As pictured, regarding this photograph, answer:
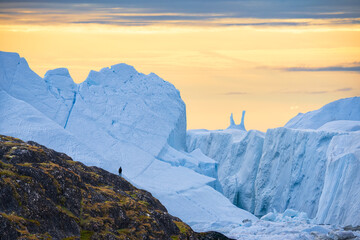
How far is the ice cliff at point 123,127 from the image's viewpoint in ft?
176

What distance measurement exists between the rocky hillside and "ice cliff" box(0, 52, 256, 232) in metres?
11.6

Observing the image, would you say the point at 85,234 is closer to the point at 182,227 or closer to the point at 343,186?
the point at 182,227

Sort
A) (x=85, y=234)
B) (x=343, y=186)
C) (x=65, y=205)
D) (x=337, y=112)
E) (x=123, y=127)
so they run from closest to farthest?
(x=85, y=234) → (x=65, y=205) → (x=343, y=186) → (x=123, y=127) → (x=337, y=112)

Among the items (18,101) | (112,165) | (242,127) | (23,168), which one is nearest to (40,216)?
(23,168)

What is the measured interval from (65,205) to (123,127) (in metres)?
31.7

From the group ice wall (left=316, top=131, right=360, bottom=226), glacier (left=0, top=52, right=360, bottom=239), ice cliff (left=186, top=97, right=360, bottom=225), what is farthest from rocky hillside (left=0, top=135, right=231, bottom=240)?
ice cliff (left=186, top=97, right=360, bottom=225)

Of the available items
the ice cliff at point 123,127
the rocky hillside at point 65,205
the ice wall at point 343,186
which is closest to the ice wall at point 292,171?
the ice wall at point 343,186

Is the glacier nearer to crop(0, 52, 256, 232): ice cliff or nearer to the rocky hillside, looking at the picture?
crop(0, 52, 256, 232): ice cliff

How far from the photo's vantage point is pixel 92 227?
3219 centimetres

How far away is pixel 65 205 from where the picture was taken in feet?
107

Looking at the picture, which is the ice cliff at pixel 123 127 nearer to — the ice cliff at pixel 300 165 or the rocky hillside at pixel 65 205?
the ice cliff at pixel 300 165

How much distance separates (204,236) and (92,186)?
780 cm

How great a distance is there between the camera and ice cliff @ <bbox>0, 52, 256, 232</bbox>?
53656mm

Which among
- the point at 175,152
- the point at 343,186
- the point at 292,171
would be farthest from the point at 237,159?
the point at 343,186
